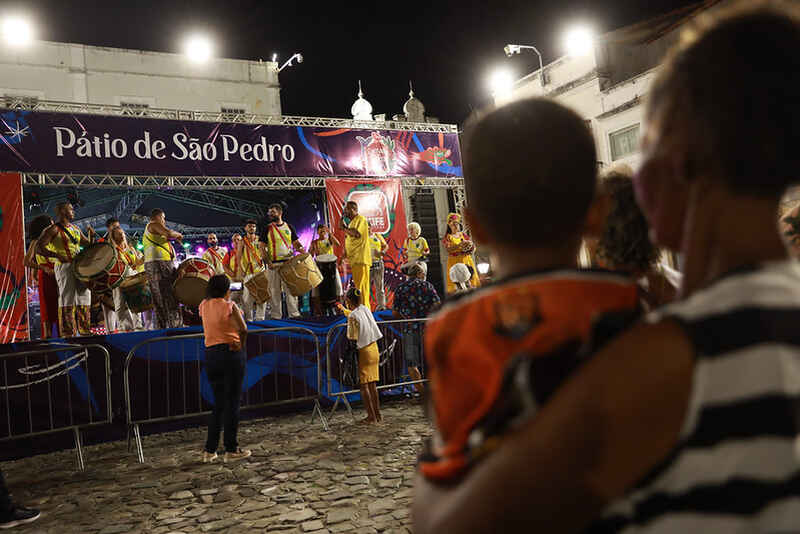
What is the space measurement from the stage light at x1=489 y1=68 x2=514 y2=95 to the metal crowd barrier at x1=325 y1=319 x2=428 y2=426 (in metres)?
20.7

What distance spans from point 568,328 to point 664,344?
5.3 inches

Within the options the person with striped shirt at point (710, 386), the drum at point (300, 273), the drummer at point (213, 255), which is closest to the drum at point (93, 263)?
the drum at point (300, 273)

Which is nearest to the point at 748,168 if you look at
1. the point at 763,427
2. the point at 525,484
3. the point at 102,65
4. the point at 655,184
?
the point at 655,184

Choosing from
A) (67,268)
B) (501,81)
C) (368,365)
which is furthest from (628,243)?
(501,81)

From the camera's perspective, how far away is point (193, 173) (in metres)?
11.2

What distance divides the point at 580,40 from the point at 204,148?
1653cm

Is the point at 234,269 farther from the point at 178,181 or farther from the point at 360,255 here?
the point at 360,255

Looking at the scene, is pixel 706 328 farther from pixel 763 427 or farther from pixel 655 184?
→ pixel 655 184

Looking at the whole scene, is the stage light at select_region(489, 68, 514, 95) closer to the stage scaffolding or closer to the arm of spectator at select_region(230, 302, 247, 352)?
the stage scaffolding

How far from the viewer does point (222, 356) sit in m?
5.75

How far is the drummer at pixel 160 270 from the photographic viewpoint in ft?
32.2

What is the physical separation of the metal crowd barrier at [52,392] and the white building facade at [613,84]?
17618 millimetres

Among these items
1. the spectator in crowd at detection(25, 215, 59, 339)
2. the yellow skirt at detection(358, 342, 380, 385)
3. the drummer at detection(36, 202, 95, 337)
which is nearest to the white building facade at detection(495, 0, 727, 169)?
the yellow skirt at detection(358, 342, 380, 385)

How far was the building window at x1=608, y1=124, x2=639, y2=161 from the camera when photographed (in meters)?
20.3
